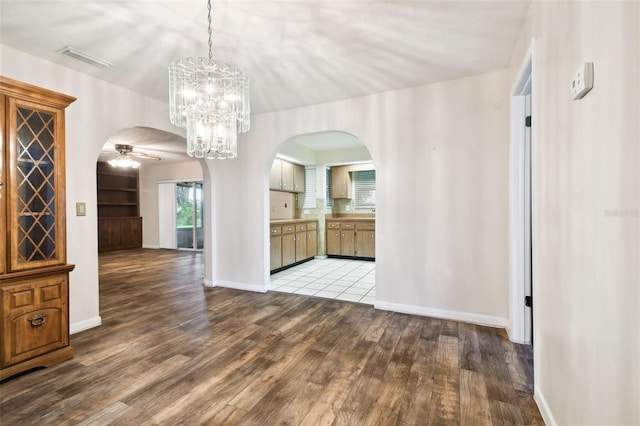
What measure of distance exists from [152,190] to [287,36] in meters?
8.22

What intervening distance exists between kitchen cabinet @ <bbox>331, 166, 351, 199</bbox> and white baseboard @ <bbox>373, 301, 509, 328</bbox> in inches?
161

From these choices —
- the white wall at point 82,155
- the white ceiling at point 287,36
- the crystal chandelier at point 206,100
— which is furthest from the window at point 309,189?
the crystal chandelier at point 206,100

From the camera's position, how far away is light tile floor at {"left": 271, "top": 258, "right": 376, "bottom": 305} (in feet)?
13.2

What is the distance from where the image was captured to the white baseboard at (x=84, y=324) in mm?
2734

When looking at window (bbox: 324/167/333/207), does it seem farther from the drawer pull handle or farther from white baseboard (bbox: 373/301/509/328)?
the drawer pull handle

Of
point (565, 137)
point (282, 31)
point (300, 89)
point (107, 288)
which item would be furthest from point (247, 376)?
point (107, 288)

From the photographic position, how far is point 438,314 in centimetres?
311

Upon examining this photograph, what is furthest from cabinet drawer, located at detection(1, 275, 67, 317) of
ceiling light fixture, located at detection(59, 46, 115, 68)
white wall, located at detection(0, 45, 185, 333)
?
ceiling light fixture, located at detection(59, 46, 115, 68)

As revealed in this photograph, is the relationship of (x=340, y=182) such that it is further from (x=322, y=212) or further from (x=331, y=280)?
(x=331, y=280)

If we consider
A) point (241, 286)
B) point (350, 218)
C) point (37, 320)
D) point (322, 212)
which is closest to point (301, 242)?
point (322, 212)

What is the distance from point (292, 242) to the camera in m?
5.82

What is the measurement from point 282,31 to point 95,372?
2.86m

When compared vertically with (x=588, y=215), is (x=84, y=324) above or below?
below

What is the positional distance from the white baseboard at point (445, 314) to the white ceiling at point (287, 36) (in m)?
2.47
